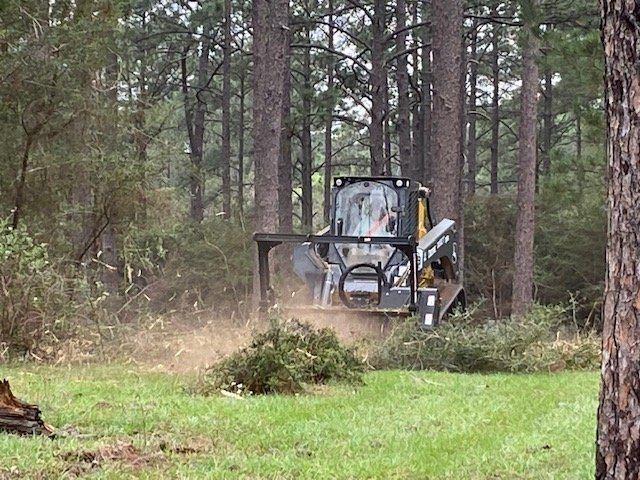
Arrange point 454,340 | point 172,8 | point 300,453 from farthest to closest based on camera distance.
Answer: point 172,8 → point 454,340 → point 300,453

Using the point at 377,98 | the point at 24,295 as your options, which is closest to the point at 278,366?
the point at 24,295

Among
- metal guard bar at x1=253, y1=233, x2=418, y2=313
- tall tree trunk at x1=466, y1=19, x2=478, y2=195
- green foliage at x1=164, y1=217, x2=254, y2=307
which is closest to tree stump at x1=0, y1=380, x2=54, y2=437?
metal guard bar at x1=253, y1=233, x2=418, y2=313

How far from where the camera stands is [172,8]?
94.0ft

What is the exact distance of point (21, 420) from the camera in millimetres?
5469

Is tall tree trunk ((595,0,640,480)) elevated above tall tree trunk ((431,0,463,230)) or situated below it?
below

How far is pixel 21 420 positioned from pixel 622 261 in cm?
388

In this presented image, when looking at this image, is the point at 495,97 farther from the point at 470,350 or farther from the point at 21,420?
the point at 21,420

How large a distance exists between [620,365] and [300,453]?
267 cm

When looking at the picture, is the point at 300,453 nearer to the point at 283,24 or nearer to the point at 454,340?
the point at 454,340

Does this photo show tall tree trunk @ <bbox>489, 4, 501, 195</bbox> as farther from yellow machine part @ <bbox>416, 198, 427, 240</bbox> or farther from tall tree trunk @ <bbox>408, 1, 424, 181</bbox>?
yellow machine part @ <bbox>416, 198, 427, 240</bbox>

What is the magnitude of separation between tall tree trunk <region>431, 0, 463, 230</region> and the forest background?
0.13 metres

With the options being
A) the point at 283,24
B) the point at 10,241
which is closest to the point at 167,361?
the point at 10,241

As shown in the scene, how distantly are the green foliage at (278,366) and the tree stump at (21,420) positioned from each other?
7.70ft

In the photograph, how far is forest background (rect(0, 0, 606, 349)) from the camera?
12141mm
